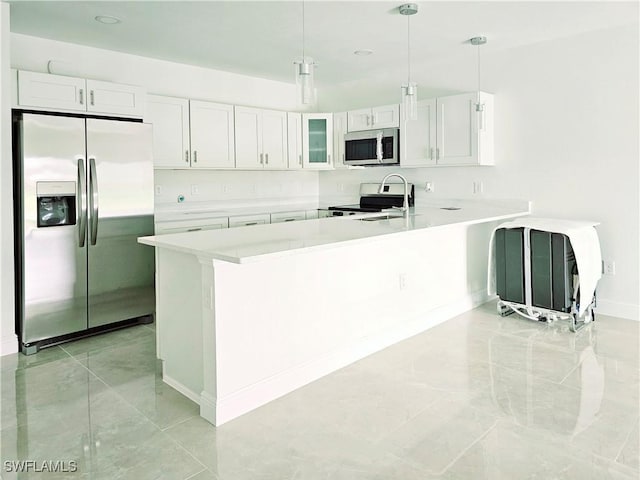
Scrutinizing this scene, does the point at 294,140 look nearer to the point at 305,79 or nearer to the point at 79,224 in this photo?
the point at 79,224

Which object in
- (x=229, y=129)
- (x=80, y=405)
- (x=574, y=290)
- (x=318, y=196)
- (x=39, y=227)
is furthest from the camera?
(x=318, y=196)

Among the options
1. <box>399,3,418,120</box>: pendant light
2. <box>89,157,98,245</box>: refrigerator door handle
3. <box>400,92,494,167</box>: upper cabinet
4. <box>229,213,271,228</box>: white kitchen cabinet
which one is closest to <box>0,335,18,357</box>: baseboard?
<box>89,157,98,245</box>: refrigerator door handle

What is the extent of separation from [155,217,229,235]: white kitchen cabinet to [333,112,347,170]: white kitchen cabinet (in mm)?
1588

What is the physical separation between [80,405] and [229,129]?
10.5ft

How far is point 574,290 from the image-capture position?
3789 mm

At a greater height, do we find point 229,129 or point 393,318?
point 229,129

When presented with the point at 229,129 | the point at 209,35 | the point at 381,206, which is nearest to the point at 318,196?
the point at 381,206

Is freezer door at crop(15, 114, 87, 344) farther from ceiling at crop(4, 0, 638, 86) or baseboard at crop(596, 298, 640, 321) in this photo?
baseboard at crop(596, 298, 640, 321)

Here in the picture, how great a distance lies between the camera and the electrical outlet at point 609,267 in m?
4.06

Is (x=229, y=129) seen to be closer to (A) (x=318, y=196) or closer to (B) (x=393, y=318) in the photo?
(A) (x=318, y=196)

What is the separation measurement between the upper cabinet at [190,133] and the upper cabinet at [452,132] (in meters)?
1.83

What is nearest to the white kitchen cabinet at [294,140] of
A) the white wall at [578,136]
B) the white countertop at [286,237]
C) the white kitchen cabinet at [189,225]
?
the white kitchen cabinet at [189,225]

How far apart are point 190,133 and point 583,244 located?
11.7ft

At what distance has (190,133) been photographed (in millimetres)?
4723
